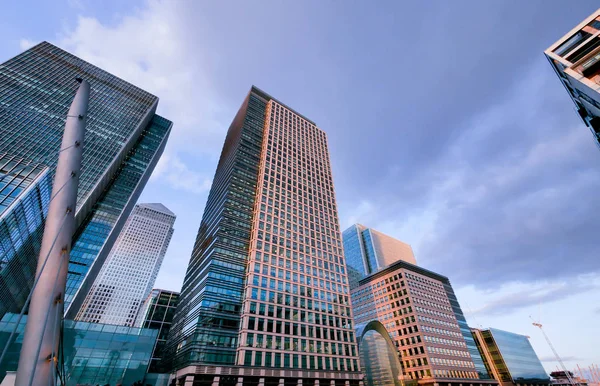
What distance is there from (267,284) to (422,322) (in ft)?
208

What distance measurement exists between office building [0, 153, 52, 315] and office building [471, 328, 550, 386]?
169337 mm

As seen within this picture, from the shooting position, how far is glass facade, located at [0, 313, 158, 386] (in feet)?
138

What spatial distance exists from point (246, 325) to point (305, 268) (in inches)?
879

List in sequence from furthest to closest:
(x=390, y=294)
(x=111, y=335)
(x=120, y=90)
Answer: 1. (x=120, y=90)
2. (x=390, y=294)
3. (x=111, y=335)

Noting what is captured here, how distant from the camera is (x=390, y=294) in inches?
4269

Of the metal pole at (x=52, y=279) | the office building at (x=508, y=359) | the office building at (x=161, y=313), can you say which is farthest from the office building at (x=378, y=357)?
the metal pole at (x=52, y=279)

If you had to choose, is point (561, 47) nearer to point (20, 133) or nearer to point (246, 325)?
point (246, 325)

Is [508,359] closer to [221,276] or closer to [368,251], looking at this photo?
[368,251]

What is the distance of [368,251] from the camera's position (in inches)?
6796

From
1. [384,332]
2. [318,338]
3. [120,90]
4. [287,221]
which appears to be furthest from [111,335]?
[120,90]

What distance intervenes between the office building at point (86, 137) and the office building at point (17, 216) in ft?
14.2

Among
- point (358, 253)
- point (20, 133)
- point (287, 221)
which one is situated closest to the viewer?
point (287, 221)

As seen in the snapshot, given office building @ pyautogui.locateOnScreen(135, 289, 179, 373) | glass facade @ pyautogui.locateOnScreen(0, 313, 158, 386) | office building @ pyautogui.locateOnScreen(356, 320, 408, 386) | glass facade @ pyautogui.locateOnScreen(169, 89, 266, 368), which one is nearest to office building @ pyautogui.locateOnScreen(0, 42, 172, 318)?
glass facade @ pyautogui.locateOnScreen(0, 313, 158, 386)

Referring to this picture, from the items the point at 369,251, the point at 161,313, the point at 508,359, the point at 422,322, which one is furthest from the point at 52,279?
the point at 369,251
